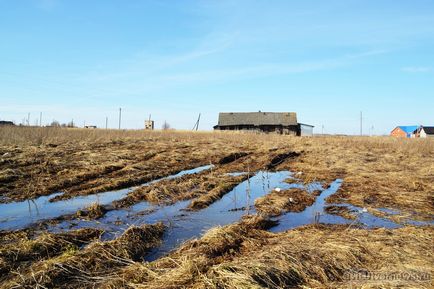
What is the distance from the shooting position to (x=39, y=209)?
6730mm

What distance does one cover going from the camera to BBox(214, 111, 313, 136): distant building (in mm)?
48834

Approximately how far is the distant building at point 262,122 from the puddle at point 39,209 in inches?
1630

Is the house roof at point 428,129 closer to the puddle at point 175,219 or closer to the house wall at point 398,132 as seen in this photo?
the house wall at point 398,132

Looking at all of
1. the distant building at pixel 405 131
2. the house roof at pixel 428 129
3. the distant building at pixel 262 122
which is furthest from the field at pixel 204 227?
the distant building at pixel 405 131

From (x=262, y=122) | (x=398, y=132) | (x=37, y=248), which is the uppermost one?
(x=398, y=132)

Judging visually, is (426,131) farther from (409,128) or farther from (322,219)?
(322,219)

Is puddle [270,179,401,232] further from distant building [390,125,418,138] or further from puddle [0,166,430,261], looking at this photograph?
distant building [390,125,418,138]

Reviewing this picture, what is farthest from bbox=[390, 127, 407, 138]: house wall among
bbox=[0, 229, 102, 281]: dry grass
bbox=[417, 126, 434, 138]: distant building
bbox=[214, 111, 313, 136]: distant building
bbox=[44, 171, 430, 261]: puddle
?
bbox=[0, 229, 102, 281]: dry grass

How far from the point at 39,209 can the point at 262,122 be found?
4513 cm

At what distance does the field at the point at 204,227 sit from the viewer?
352 cm

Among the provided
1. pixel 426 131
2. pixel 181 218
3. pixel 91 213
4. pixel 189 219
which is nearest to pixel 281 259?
pixel 189 219

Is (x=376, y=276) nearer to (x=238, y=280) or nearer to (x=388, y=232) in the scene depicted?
(x=238, y=280)

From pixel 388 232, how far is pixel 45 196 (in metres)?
7.61

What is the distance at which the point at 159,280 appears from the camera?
3.37m
